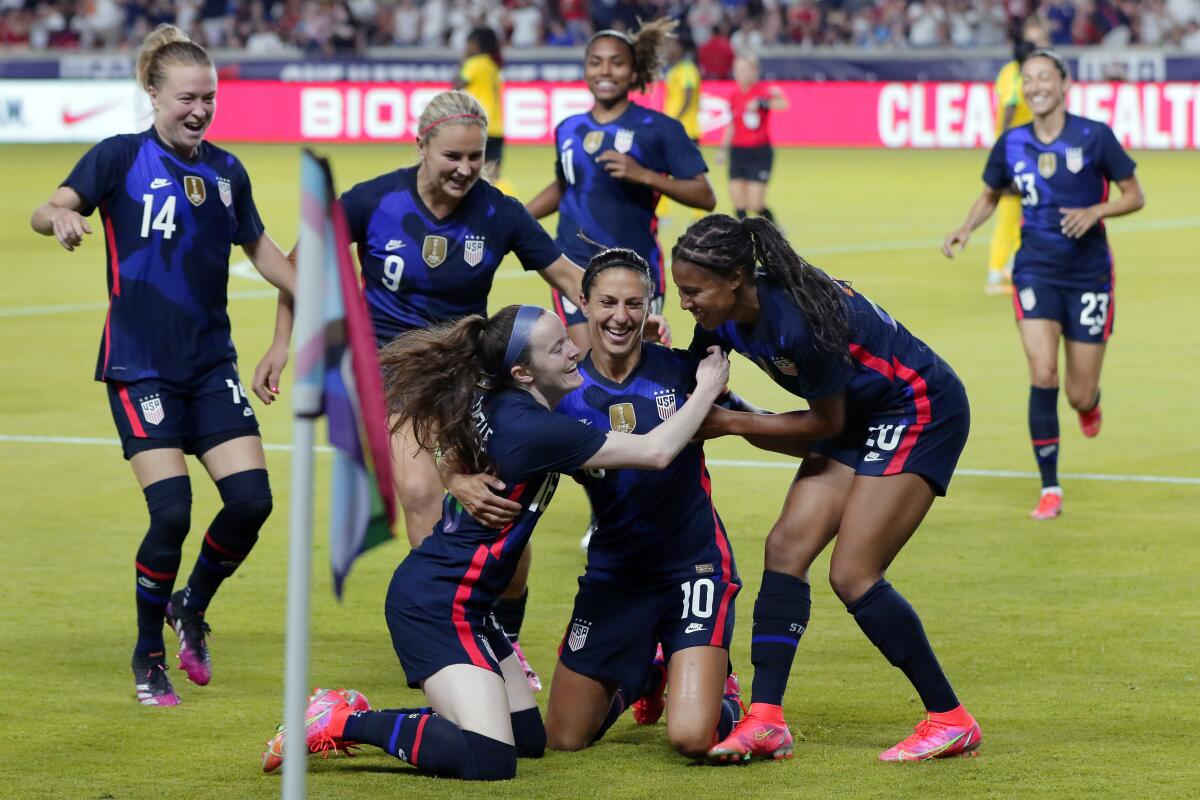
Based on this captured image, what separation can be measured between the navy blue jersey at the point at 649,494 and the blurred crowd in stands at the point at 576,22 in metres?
25.1

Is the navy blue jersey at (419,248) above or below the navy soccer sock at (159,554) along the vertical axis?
above

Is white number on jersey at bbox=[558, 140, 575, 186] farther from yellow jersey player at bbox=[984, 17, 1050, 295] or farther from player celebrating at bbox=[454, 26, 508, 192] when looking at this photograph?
player celebrating at bbox=[454, 26, 508, 192]

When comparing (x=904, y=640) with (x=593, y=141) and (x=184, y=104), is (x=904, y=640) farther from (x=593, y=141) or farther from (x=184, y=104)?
(x=593, y=141)

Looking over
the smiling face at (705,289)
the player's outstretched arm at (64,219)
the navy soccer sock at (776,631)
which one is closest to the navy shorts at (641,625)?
the navy soccer sock at (776,631)

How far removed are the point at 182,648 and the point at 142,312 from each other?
1.25 m

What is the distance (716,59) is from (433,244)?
24.3m

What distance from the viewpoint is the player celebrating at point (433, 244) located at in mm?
7160

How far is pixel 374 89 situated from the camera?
34.4 metres

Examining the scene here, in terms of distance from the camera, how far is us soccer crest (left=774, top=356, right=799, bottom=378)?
20.2ft

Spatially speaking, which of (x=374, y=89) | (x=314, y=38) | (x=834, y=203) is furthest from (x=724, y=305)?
(x=314, y=38)

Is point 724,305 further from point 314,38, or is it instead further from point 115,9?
point 115,9

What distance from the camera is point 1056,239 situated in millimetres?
10328

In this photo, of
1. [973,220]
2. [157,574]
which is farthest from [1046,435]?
[157,574]

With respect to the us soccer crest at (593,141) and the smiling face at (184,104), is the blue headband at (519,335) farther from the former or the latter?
the us soccer crest at (593,141)
